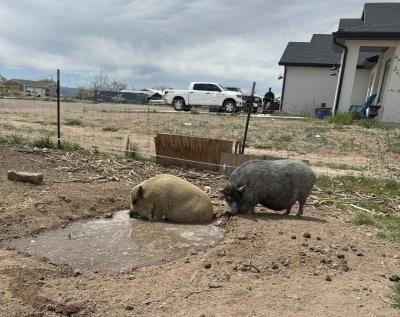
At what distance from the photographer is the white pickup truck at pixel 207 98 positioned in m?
25.7

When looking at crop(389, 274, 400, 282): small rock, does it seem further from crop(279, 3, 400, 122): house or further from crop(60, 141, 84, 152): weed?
crop(279, 3, 400, 122): house

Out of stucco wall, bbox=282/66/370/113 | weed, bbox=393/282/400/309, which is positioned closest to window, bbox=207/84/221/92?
stucco wall, bbox=282/66/370/113

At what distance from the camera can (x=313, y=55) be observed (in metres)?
29.7

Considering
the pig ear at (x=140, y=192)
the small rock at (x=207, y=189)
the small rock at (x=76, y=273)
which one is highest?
the pig ear at (x=140, y=192)

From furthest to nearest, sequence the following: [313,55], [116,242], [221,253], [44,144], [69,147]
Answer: [313,55]
[69,147]
[44,144]
[116,242]
[221,253]

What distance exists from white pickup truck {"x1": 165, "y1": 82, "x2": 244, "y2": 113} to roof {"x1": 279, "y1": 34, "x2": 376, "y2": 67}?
5564mm

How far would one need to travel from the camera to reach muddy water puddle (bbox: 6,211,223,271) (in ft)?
15.9

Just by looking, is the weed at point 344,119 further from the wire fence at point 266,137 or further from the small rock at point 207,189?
the small rock at point 207,189

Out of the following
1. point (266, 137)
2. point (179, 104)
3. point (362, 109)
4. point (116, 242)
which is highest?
point (362, 109)

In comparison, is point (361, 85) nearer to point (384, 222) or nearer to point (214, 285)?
point (384, 222)

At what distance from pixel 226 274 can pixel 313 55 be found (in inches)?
1094

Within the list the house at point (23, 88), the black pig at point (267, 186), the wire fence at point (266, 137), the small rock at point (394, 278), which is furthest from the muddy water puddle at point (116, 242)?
the house at point (23, 88)

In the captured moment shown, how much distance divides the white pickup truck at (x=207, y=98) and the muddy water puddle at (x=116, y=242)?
1991 centimetres

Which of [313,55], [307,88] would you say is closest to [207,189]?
[307,88]
